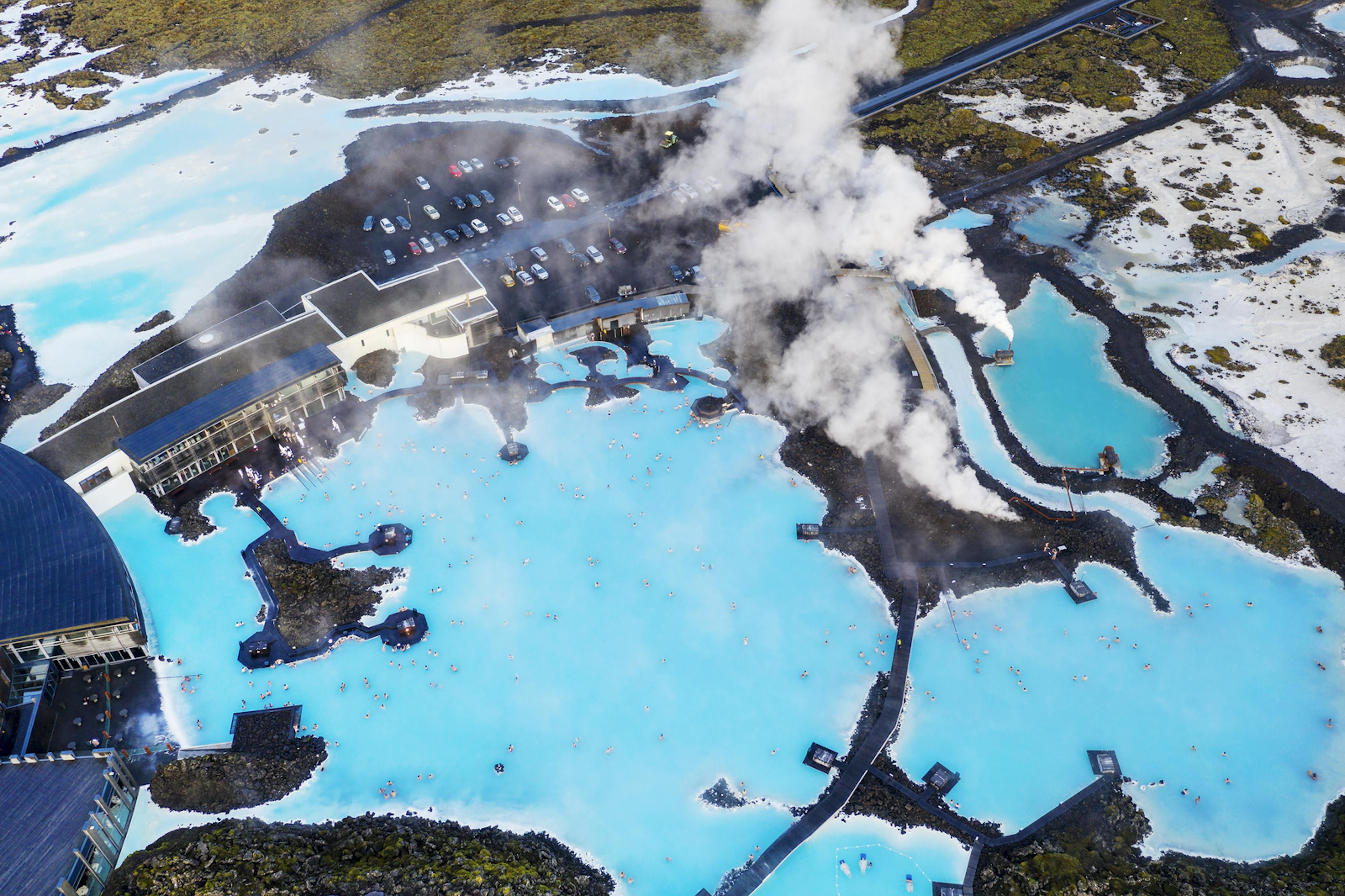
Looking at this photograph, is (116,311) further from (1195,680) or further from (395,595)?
(1195,680)

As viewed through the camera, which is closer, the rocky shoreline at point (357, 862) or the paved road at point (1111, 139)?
the rocky shoreline at point (357, 862)

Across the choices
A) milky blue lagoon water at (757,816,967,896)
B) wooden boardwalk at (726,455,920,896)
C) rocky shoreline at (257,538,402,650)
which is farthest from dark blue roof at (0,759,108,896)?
milky blue lagoon water at (757,816,967,896)

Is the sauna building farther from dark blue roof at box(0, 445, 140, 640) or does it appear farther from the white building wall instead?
dark blue roof at box(0, 445, 140, 640)

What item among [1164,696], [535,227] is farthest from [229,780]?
[535,227]

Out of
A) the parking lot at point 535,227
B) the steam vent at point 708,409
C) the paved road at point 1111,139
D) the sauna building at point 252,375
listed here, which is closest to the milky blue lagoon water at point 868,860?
the steam vent at point 708,409

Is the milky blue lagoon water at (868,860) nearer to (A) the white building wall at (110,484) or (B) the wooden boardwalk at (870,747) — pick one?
(B) the wooden boardwalk at (870,747)

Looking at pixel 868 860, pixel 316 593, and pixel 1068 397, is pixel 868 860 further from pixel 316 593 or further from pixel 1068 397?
pixel 1068 397
